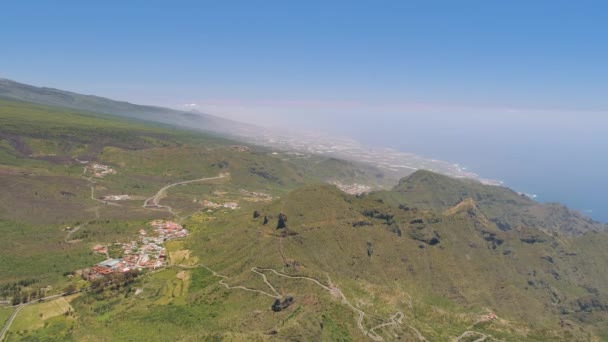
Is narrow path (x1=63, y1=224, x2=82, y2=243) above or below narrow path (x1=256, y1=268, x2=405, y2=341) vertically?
below

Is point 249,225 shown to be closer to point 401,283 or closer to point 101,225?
point 401,283

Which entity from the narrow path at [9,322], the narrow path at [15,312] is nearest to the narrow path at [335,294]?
the narrow path at [15,312]

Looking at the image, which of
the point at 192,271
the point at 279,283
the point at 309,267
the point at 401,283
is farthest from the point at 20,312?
the point at 401,283

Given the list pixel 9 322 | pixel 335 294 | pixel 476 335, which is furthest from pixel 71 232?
pixel 476 335

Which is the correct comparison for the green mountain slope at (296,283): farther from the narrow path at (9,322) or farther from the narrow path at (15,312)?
the narrow path at (9,322)

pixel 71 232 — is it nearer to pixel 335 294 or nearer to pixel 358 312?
pixel 335 294

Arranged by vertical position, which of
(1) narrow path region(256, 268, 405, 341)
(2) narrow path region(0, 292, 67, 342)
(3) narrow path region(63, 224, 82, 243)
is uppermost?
(1) narrow path region(256, 268, 405, 341)

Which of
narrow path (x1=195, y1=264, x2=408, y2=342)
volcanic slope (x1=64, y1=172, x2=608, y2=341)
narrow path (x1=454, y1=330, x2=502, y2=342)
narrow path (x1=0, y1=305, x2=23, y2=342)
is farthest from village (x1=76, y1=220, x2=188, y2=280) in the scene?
narrow path (x1=454, y1=330, x2=502, y2=342)

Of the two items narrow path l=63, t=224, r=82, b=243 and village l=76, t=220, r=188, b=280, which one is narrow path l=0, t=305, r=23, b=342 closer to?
village l=76, t=220, r=188, b=280

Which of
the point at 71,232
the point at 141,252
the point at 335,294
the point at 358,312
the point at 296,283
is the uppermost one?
the point at 296,283
